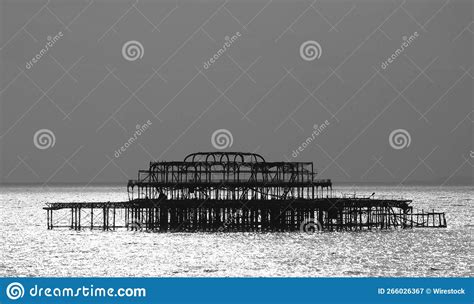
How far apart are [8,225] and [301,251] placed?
214ft

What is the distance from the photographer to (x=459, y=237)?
91688mm

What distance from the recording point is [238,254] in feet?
229

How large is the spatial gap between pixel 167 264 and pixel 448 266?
21738 millimetres

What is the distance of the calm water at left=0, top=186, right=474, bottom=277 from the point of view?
60.2 meters

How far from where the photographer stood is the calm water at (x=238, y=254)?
198ft
